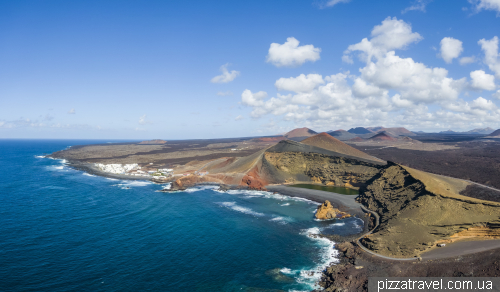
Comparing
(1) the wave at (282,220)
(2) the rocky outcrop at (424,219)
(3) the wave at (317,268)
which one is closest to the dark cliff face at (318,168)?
(2) the rocky outcrop at (424,219)

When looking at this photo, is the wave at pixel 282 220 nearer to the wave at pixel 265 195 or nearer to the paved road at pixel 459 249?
the wave at pixel 265 195

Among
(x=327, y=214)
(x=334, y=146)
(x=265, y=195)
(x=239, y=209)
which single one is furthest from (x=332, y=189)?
(x=239, y=209)

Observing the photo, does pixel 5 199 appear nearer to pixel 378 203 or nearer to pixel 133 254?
pixel 133 254

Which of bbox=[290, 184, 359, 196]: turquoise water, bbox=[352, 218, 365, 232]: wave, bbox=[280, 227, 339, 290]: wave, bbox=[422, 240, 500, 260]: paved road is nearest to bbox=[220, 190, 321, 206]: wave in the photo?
bbox=[290, 184, 359, 196]: turquoise water

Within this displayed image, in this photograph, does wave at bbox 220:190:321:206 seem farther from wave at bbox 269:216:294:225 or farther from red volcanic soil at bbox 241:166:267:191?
wave at bbox 269:216:294:225

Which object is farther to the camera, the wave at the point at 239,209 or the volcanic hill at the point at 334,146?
the volcanic hill at the point at 334,146

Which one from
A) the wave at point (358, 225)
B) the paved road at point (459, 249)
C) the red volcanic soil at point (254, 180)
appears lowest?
the wave at point (358, 225)

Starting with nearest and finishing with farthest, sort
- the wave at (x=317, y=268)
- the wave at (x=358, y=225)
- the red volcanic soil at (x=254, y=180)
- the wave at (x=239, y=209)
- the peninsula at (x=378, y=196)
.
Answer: the wave at (x=317, y=268)
the peninsula at (x=378, y=196)
the wave at (x=358, y=225)
the wave at (x=239, y=209)
the red volcanic soil at (x=254, y=180)
